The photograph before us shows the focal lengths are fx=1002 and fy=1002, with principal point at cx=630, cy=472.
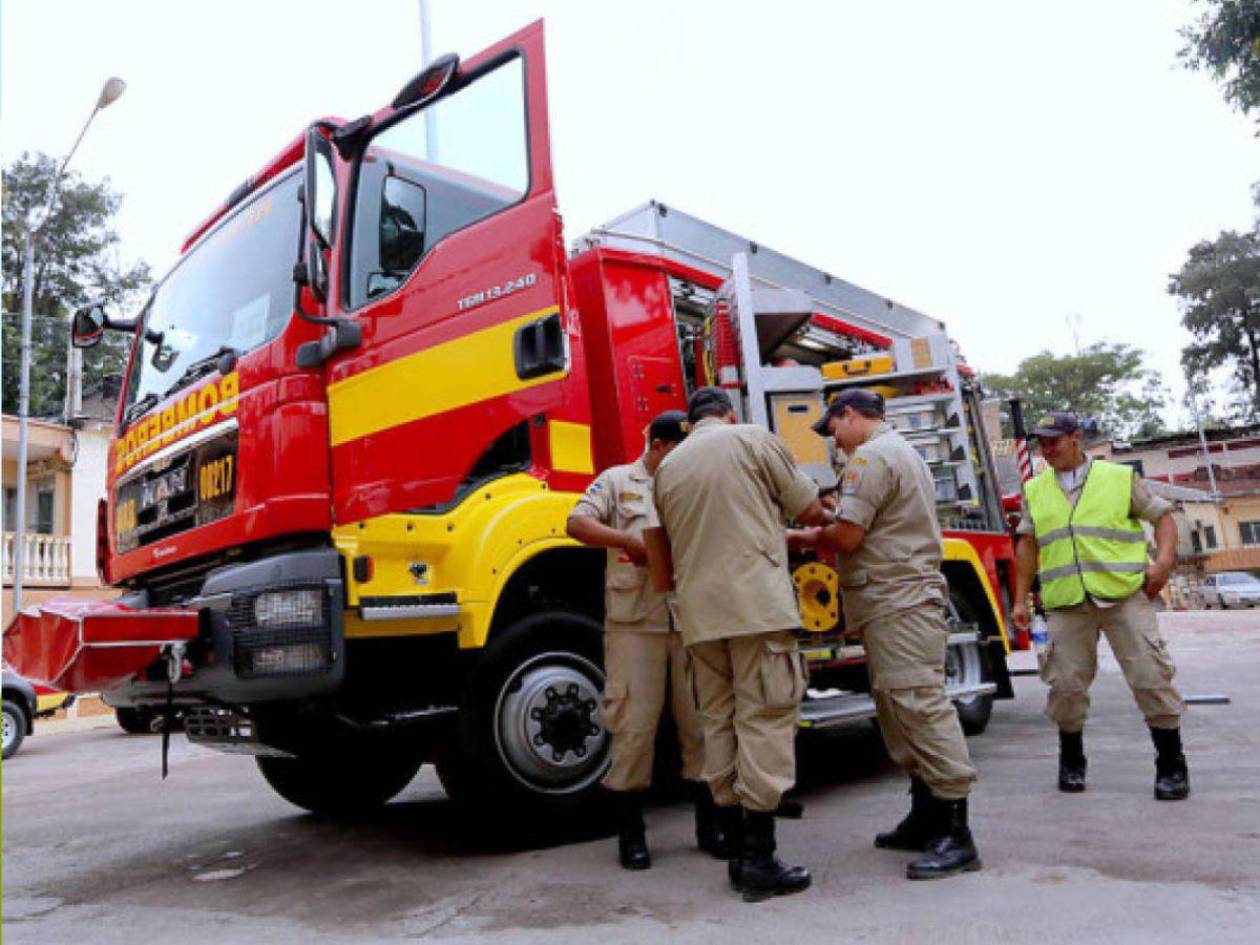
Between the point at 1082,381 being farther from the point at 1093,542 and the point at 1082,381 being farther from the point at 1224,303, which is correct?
the point at 1093,542

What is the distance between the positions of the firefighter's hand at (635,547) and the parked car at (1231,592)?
29282 mm

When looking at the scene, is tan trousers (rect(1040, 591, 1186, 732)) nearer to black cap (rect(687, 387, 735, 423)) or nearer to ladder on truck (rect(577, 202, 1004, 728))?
ladder on truck (rect(577, 202, 1004, 728))

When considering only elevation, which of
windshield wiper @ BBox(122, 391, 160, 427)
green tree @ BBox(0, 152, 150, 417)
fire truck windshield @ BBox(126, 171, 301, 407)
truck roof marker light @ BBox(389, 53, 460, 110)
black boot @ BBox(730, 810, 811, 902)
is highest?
green tree @ BBox(0, 152, 150, 417)

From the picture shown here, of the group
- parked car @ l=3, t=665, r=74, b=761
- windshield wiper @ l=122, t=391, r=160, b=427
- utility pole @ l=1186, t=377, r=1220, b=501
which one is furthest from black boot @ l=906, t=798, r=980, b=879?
utility pole @ l=1186, t=377, r=1220, b=501

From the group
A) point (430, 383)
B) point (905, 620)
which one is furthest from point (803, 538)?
point (430, 383)

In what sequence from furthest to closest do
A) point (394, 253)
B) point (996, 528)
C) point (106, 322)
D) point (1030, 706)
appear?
point (1030, 706) < point (996, 528) < point (106, 322) < point (394, 253)

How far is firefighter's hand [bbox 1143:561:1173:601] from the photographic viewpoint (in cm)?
429

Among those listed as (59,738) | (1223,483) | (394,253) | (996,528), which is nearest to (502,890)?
(394,253)

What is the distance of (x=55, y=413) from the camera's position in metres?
22.5

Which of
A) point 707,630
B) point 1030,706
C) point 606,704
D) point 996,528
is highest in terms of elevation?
point 996,528

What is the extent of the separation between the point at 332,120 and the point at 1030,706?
6.71 m

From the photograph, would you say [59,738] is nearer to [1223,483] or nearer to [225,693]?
[225,693]

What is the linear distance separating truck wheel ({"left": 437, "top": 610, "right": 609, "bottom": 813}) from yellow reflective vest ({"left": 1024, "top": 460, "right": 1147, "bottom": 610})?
2.14 meters

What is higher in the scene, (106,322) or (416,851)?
(106,322)
